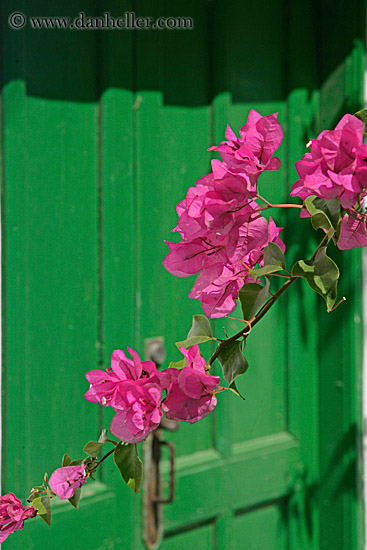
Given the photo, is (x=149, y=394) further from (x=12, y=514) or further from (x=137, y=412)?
(x=12, y=514)

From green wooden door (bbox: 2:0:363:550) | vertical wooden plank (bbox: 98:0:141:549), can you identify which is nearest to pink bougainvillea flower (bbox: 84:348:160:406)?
green wooden door (bbox: 2:0:363:550)

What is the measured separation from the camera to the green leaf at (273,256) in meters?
0.31

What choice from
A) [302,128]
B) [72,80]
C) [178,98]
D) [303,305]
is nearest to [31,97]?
[72,80]

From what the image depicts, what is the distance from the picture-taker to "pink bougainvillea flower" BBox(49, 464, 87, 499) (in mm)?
339

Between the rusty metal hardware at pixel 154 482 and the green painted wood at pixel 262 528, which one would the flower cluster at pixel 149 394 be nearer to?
the rusty metal hardware at pixel 154 482

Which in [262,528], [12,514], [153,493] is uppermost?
[12,514]

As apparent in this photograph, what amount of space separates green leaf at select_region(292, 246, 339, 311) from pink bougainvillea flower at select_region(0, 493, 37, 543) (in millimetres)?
196

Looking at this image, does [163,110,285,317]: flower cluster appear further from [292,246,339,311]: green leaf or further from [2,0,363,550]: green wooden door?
[2,0,363,550]: green wooden door

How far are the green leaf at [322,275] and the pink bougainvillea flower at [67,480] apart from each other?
16 cm

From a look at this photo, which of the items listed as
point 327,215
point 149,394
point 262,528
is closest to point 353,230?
point 327,215

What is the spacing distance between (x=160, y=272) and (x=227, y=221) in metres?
1.30

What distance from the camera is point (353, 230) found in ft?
1.00

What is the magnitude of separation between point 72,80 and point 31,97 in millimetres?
114

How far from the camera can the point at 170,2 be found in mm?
1590
